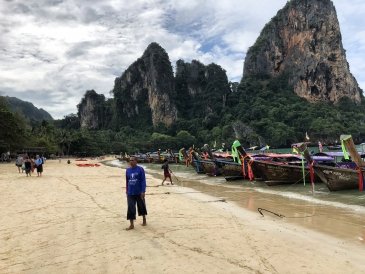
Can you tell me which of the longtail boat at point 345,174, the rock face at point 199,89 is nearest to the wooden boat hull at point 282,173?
the longtail boat at point 345,174

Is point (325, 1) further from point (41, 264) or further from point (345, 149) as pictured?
point (41, 264)

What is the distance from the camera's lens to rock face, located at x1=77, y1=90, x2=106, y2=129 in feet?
→ 509

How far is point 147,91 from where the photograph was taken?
14600 cm

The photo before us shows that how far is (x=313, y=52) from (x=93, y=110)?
88.1m

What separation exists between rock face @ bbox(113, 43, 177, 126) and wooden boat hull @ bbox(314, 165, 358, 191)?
12070 centimetres

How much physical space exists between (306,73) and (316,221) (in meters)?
132

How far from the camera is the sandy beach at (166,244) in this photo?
5.43 meters

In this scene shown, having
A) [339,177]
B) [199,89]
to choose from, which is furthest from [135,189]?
[199,89]

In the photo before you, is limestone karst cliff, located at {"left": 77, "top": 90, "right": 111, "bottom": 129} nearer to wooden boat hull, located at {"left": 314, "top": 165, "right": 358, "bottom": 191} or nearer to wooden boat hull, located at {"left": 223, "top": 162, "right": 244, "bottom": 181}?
wooden boat hull, located at {"left": 223, "top": 162, "right": 244, "bottom": 181}

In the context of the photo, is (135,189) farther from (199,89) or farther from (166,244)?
(199,89)

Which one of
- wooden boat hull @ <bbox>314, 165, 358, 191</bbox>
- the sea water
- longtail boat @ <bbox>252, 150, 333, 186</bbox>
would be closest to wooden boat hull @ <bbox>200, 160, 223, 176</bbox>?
longtail boat @ <bbox>252, 150, 333, 186</bbox>

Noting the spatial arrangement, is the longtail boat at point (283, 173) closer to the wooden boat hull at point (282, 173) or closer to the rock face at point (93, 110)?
Result: the wooden boat hull at point (282, 173)

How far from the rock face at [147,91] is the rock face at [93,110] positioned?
28.4 feet

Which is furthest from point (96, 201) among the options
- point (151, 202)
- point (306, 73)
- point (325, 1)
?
point (325, 1)
